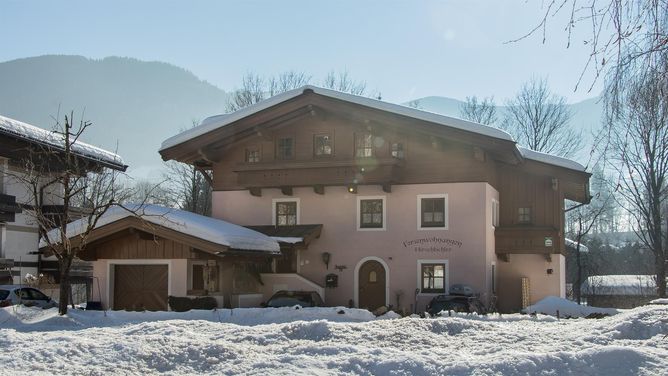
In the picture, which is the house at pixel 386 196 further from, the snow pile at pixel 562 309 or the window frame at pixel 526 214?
the snow pile at pixel 562 309

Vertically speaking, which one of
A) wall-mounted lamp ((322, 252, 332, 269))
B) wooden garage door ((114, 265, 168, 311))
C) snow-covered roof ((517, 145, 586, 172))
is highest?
snow-covered roof ((517, 145, 586, 172))

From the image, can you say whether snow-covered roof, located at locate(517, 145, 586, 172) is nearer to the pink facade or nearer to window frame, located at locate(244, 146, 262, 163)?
the pink facade

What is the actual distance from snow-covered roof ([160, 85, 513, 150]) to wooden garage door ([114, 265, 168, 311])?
5.46 m

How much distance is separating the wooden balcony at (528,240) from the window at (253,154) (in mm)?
9797

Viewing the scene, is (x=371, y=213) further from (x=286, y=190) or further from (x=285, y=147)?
(x=285, y=147)

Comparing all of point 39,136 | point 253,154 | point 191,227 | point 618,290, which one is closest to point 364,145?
point 253,154

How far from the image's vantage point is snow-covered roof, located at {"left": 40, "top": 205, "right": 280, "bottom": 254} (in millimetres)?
25156

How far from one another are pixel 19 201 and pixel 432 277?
1939 cm

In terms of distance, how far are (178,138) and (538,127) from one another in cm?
2868

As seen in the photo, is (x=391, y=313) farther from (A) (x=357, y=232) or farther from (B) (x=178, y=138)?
(B) (x=178, y=138)

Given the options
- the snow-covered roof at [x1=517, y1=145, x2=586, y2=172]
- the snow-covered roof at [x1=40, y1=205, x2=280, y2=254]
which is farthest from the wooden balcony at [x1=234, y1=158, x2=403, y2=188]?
the snow-covered roof at [x1=517, y1=145, x2=586, y2=172]

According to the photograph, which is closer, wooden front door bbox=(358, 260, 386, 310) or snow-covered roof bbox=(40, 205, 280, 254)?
snow-covered roof bbox=(40, 205, 280, 254)

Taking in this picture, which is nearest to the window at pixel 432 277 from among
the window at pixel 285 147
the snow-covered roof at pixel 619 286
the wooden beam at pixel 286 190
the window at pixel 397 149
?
the window at pixel 397 149

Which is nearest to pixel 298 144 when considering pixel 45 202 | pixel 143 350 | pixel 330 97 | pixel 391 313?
pixel 330 97
